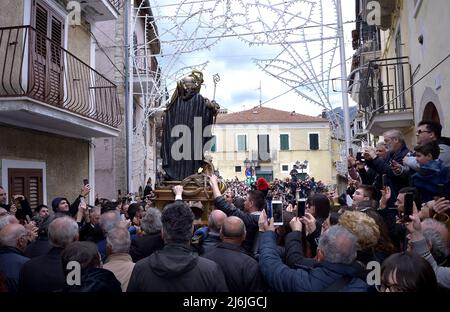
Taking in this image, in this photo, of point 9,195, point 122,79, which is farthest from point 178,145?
point 122,79

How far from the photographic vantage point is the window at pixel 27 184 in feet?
26.0

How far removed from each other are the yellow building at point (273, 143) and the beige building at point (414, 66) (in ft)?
89.7

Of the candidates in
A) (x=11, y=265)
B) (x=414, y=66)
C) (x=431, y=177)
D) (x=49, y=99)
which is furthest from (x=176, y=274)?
(x=414, y=66)

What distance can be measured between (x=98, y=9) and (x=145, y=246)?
8.38 metres

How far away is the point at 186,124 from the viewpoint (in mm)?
5285

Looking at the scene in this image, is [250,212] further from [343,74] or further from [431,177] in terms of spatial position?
[343,74]

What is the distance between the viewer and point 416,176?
13.2 ft

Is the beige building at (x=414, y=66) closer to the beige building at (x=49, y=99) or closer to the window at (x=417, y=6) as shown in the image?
the window at (x=417, y=6)

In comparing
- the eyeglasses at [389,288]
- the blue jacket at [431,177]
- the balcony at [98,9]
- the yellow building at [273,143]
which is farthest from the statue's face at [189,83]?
the yellow building at [273,143]

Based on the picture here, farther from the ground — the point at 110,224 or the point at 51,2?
the point at 51,2

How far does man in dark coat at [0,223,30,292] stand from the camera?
3.26 meters
